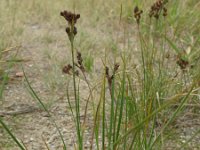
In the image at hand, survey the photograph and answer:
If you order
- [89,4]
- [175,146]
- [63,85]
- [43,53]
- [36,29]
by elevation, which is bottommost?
[175,146]

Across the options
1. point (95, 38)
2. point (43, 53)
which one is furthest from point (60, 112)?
point (95, 38)

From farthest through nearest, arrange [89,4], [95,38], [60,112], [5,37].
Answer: [89,4], [95,38], [5,37], [60,112]

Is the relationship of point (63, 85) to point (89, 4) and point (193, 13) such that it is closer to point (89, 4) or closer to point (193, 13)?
point (193, 13)

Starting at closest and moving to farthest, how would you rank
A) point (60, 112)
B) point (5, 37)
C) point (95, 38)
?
point (60, 112) < point (5, 37) < point (95, 38)

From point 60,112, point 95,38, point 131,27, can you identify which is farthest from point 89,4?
point 60,112

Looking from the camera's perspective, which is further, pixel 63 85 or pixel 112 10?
pixel 112 10

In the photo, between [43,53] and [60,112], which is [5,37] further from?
[60,112]

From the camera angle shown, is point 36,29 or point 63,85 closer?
point 63,85

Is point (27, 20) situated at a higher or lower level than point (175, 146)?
higher

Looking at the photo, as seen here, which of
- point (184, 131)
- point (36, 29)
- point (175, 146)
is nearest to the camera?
point (175, 146)
